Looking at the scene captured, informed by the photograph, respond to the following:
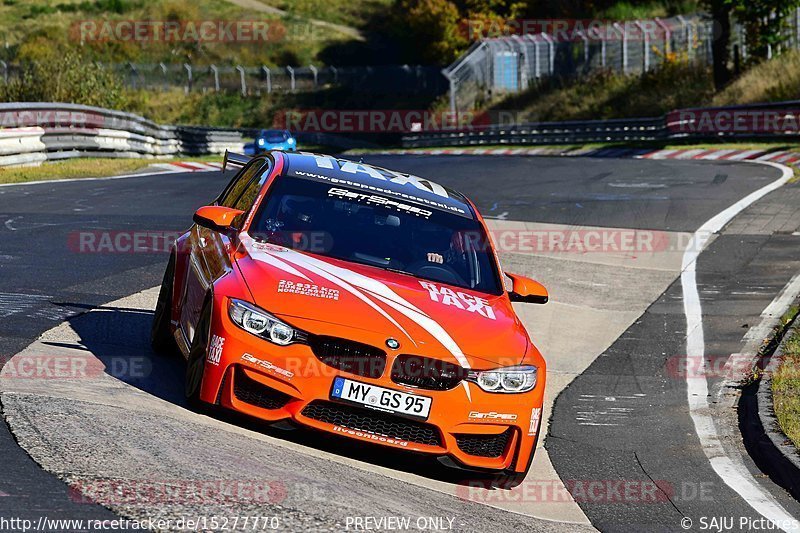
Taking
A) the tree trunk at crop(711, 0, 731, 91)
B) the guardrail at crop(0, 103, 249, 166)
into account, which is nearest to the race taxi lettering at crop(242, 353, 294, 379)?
the guardrail at crop(0, 103, 249, 166)

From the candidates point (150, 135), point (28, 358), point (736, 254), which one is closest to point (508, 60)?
point (150, 135)

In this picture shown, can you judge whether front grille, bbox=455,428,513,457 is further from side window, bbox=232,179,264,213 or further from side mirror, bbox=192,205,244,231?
side window, bbox=232,179,264,213

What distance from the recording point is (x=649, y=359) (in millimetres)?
10555

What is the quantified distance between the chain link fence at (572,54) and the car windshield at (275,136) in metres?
10.8

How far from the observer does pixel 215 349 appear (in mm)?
6602

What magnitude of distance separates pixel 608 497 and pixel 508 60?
45.9m

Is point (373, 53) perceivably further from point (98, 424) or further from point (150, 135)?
point (98, 424)

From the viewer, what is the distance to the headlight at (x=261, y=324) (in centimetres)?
652

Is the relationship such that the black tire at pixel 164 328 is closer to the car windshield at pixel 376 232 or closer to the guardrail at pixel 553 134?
the car windshield at pixel 376 232

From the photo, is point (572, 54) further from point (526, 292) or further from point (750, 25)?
point (526, 292)

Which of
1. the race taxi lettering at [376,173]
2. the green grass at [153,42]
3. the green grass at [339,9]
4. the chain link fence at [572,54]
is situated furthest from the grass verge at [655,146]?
the green grass at [339,9]

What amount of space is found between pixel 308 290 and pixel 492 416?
49.3 inches

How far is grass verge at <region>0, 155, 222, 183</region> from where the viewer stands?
2208 centimetres

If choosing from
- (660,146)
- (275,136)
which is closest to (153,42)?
(275,136)
